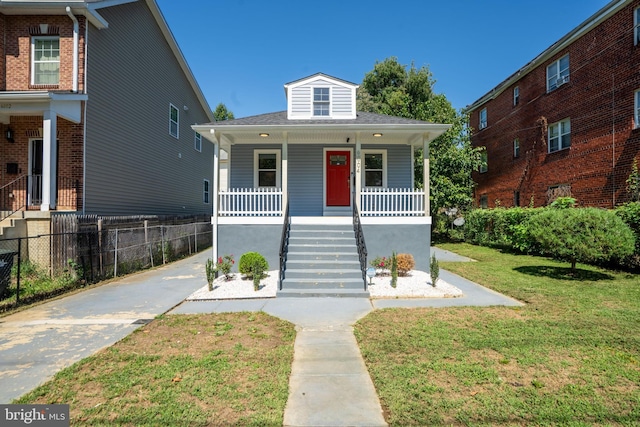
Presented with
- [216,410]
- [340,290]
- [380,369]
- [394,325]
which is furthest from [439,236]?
[216,410]

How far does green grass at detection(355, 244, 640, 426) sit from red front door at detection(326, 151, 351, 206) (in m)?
6.36

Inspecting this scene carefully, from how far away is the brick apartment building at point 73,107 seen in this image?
9844 millimetres

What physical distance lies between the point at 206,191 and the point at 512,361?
20.4 meters

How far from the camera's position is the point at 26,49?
34.4 ft

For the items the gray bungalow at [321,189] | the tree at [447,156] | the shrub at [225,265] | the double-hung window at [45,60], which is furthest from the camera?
the tree at [447,156]

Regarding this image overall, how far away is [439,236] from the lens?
66.4ft

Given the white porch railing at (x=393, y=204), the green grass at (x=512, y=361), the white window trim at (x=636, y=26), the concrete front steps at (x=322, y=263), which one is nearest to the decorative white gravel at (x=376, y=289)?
the concrete front steps at (x=322, y=263)

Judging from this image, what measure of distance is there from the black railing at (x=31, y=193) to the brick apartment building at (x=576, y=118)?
17.8 m

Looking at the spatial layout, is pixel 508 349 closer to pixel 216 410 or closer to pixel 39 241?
pixel 216 410

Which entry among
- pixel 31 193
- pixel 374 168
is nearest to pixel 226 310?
pixel 374 168

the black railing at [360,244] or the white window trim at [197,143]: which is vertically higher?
the white window trim at [197,143]

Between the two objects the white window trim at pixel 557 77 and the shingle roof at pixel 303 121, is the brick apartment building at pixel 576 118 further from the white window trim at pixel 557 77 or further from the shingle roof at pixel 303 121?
the shingle roof at pixel 303 121

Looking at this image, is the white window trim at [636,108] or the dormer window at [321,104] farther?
the dormer window at [321,104]

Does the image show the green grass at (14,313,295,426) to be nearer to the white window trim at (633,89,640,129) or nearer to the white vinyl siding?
the white vinyl siding
